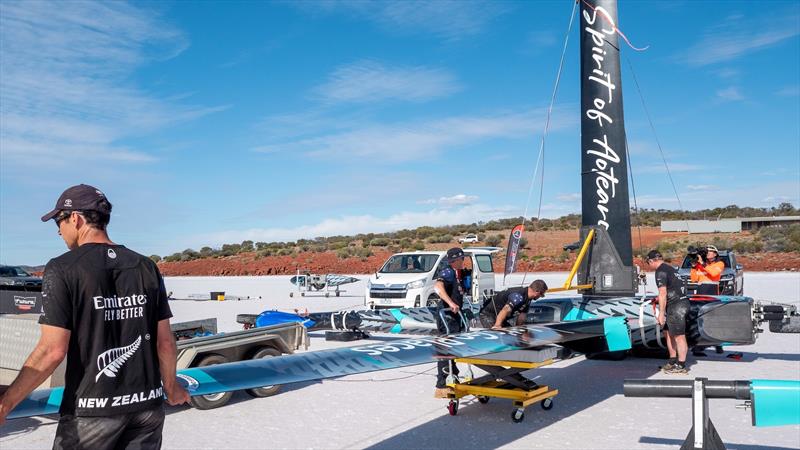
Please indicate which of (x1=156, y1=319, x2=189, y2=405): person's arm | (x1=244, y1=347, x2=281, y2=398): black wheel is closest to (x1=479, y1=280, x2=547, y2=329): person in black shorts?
(x1=244, y1=347, x2=281, y2=398): black wheel

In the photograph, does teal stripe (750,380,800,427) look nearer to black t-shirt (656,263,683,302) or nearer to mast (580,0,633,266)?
black t-shirt (656,263,683,302)

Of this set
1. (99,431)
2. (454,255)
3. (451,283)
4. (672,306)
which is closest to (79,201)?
(99,431)

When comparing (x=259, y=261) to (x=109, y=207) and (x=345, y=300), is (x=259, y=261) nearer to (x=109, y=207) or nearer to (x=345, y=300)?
(x=345, y=300)

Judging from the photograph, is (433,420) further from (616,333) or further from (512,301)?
(616,333)

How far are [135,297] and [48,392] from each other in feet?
4.83

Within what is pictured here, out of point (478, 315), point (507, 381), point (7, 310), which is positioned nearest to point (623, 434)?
point (507, 381)

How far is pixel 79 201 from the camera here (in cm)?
313

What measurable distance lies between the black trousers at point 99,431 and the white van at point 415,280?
12515 mm

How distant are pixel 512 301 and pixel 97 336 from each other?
574 centimetres

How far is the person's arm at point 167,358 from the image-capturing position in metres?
3.34

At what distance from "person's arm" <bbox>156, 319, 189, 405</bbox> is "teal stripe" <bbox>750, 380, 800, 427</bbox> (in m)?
2.59

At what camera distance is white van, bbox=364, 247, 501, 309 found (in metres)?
16.3

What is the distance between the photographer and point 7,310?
11664mm

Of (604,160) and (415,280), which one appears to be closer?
(604,160)
